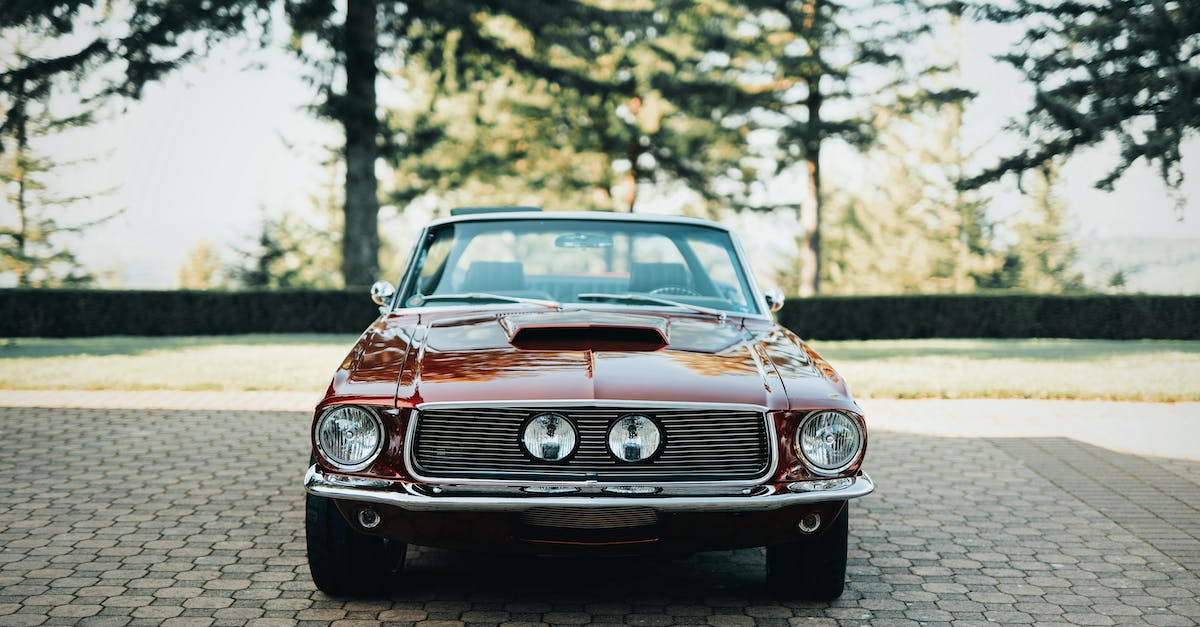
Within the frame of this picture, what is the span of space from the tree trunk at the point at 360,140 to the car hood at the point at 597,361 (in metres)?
15.9

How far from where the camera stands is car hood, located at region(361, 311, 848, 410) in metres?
3.77

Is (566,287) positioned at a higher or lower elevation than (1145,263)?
lower

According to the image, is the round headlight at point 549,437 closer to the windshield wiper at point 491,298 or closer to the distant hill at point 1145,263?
the windshield wiper at point 491,298

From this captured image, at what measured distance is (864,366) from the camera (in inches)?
592

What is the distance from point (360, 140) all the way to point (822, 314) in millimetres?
9681

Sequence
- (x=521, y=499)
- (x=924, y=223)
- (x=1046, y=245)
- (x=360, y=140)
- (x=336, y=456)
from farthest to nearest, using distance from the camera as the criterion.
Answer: (x=1046, y=245) < (x=924, y=223) < (x=360, y=140) < (x=336, y=456) < (x=521, y=499)

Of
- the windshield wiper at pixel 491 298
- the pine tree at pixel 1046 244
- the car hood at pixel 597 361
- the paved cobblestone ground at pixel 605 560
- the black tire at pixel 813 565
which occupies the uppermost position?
the pine tree at pixel 1046 244

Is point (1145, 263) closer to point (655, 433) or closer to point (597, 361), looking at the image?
point (597, 361)

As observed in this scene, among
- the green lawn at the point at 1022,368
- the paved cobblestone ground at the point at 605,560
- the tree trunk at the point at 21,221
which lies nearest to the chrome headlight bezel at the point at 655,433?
the paved cobblestone ground at the point at 605,560

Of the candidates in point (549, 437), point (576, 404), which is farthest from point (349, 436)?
point (576, 404)

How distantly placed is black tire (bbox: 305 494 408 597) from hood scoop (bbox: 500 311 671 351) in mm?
983

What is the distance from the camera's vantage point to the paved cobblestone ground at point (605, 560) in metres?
4.25

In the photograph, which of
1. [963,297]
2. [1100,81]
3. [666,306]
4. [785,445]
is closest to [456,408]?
[785,445]

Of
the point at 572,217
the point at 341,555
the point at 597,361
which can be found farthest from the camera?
the point at 572,217
